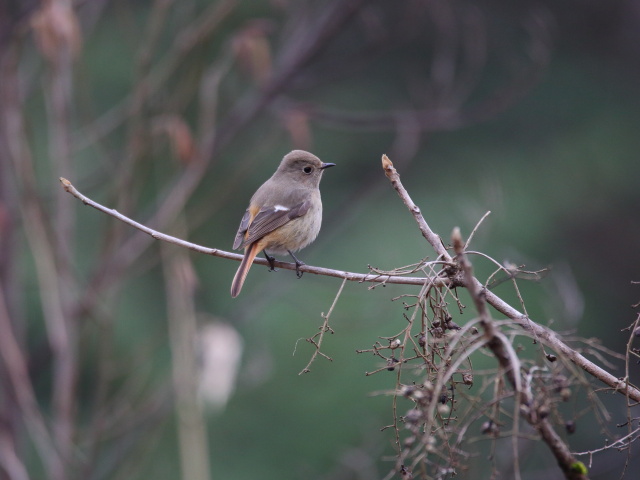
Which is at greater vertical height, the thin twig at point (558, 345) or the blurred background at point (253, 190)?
the blurred background at point (253, 190)

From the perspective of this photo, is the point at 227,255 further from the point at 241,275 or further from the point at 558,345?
the point at 558,345

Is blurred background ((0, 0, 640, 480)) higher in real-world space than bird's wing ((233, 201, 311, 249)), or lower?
higher

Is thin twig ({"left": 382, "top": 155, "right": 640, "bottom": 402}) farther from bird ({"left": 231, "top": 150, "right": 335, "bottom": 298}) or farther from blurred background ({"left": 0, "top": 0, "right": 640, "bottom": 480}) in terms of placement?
bird ({"left": 231, "top": 150, "right": 335, "bottom": 298})

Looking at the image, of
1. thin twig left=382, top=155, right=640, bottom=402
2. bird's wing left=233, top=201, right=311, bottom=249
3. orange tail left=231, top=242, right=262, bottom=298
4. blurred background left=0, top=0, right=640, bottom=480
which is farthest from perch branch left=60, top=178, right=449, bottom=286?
bird's wing left=233, top=201, right=311, bottom=249

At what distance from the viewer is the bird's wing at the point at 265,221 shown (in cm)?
393

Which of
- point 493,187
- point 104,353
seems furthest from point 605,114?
point 104,353

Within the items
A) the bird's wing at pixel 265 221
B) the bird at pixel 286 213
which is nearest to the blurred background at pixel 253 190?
the bird at pixel 286 213

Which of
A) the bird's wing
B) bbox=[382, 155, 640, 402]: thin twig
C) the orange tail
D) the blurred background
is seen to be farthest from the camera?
the blurred background

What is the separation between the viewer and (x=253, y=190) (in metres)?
10.9

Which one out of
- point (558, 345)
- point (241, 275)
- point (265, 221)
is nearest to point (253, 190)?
point (265, 221)

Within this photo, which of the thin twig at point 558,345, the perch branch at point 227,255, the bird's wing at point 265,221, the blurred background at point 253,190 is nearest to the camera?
the thin twig at point 558,345

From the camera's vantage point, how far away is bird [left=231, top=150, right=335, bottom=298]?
3.99 meters

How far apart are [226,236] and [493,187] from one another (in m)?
5.49

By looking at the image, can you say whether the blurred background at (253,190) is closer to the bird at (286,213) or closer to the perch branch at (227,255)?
the bird at (286,213)
